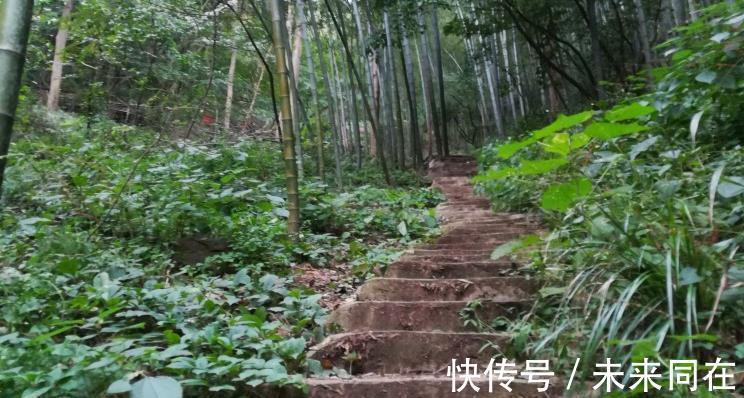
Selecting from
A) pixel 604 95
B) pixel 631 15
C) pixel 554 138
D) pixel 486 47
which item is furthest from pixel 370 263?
pixel 631 15

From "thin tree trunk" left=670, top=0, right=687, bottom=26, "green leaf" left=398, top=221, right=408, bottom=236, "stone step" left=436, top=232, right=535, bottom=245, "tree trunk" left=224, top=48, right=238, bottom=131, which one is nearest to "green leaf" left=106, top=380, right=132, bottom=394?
"stone step" left=436, top=232, right=535, bottom=245

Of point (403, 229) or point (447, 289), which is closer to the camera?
point (447, 289)

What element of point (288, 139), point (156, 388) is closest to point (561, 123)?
point (156, 388)

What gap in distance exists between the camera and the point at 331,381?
5.95ft

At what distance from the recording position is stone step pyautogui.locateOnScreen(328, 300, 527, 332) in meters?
2.34

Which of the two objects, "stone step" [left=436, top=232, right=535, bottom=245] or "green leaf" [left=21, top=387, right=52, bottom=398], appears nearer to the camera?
"green leaf" [left=21, top=387, right=52, bottom=398]

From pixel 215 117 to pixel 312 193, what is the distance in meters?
4.50

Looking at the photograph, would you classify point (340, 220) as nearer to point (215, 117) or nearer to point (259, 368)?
point (259, 368)

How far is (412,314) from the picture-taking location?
7.88ft

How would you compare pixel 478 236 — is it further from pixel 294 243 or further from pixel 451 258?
pixel 294 243

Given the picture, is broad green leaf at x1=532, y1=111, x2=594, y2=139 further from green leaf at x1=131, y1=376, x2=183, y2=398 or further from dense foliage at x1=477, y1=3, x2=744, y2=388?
green leaf at x1=131, y1=376, x2=183, y2=398

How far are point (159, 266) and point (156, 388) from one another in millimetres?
1525

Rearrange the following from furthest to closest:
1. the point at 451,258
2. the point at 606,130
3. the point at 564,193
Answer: the point at 451,258 → the point at 564,193 → the point at 606,130

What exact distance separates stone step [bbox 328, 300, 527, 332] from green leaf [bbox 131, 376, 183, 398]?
1.06 m
